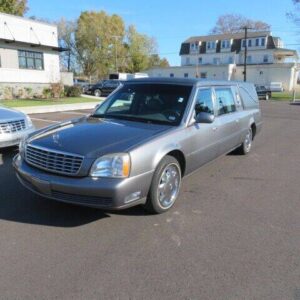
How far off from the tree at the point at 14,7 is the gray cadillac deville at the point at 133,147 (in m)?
37.9

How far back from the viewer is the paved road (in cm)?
298

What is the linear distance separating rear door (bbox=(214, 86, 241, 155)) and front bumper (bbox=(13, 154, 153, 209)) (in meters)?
2.40

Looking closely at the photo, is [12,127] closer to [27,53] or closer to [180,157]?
[180,157]

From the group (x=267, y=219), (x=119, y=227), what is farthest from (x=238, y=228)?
(x=119, y=227)

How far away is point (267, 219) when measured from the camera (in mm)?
4441

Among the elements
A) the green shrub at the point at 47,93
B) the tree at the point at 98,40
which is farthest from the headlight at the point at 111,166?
the tree at the point at 98,40

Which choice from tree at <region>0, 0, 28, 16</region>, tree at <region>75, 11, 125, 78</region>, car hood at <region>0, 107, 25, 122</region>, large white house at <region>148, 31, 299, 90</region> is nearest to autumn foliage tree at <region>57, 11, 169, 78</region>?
tree at <region>75, 11, 125, 78</region>

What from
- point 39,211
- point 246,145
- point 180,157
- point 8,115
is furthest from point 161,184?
point 8,115

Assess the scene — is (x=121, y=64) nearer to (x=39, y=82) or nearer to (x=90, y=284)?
(x=39, y=82)

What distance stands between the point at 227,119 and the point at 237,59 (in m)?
65.3

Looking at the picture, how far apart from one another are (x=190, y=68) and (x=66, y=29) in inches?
943

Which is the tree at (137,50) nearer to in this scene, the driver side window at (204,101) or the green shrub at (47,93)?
the green shrub at (47,93)

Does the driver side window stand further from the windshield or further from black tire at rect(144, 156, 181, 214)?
black tire at rect(144, 156, 181, 214)

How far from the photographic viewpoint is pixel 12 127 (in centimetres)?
717
